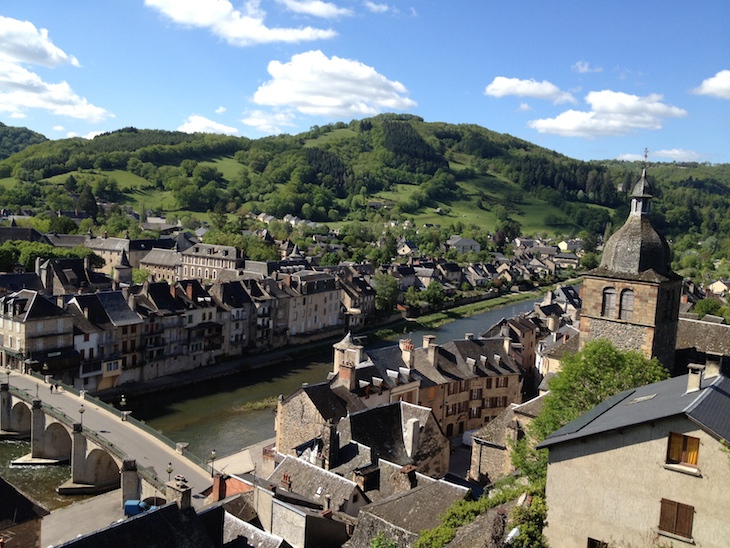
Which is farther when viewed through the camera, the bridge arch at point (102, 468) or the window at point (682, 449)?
the bridge arch at point (102, 468)

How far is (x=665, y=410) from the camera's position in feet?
39.4

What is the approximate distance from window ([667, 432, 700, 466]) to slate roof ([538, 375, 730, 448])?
38 cm

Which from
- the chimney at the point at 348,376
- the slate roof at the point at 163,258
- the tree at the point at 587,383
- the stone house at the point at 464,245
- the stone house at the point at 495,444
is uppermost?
the stone house at the point at 464,245

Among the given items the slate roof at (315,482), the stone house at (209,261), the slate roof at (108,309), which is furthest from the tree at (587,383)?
the stone house at (209,261)

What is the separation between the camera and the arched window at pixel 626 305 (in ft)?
88.2

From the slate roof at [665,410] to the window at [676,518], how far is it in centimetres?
149

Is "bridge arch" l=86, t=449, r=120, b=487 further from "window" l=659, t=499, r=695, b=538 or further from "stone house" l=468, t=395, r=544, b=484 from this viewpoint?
"window" l=659, t=499, r=695, b=538

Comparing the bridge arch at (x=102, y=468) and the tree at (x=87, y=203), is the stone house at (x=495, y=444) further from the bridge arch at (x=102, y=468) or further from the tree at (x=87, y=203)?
the tree at (x=87, y=203)

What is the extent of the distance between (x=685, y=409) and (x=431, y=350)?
93.4 ft

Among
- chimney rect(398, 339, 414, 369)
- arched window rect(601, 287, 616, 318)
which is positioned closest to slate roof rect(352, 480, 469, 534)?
arched window rect(601, 287, 616, 318)

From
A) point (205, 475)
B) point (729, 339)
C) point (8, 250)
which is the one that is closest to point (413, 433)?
point (205, 475)

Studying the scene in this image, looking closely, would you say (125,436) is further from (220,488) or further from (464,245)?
(464,245)

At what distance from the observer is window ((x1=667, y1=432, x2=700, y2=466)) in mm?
11438

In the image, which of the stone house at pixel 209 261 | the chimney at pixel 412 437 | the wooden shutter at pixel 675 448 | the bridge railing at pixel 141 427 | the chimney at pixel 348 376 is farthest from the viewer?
the stone house at pixel 209 261
